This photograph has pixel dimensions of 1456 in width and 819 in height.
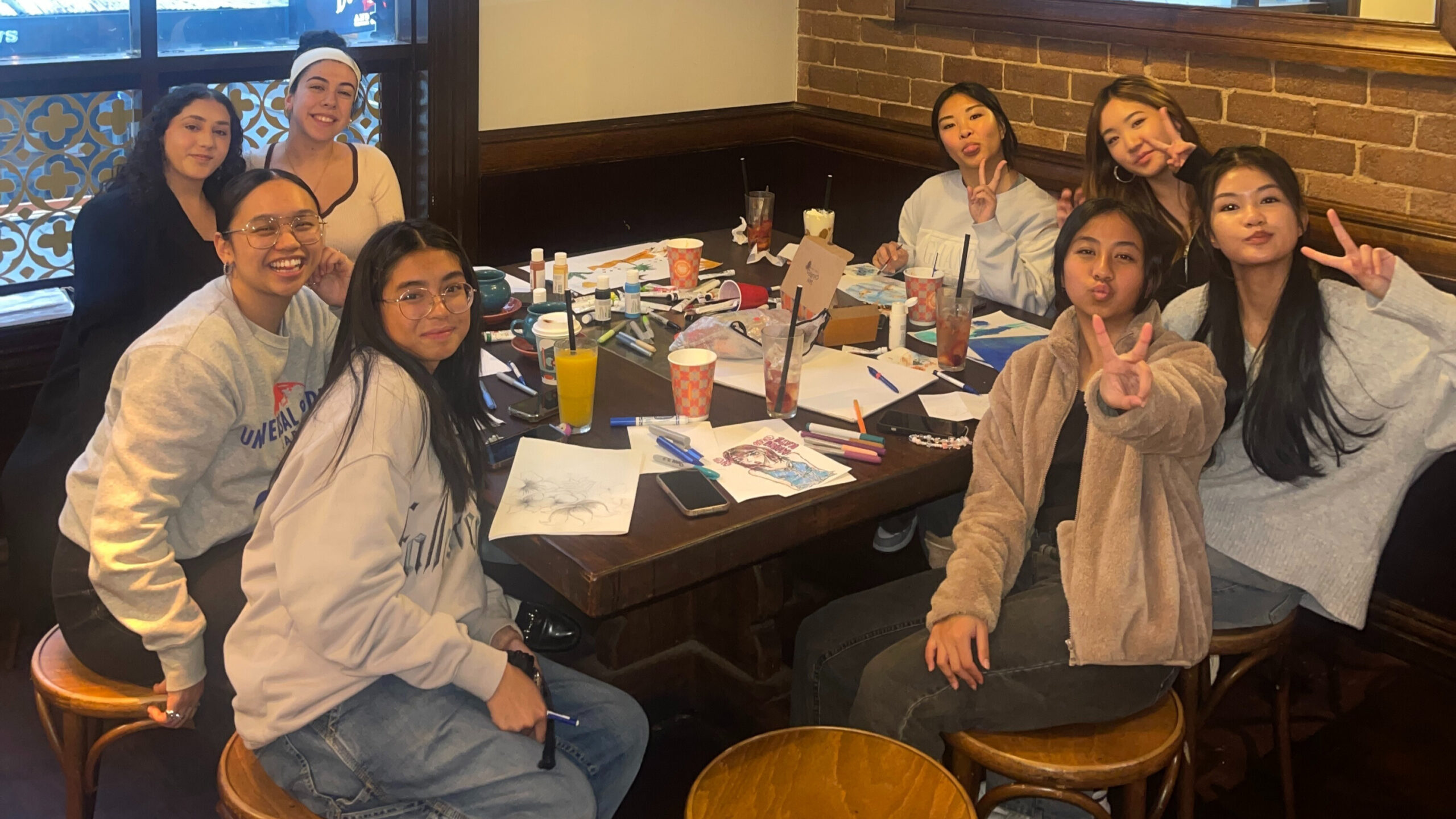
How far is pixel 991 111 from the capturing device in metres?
2.75

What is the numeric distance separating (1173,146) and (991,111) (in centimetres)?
43

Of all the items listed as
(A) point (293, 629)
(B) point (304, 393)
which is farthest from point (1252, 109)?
(A) point (293, 629)

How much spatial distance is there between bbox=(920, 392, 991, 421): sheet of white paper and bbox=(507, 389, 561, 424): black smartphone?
1.95 feet

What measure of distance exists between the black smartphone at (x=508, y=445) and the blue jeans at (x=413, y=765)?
1.20ft

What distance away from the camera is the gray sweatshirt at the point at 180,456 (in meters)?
1.64

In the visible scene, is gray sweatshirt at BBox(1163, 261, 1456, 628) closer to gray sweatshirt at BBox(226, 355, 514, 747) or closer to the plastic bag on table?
the plastic bag on table

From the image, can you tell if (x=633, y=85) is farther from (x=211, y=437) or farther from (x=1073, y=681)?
(x=1073, y=681)

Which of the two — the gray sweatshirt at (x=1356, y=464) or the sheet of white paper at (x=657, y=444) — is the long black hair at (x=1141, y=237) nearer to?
the gray sweatshirt at (x=1356, y=464)

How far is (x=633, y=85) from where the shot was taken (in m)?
3.85

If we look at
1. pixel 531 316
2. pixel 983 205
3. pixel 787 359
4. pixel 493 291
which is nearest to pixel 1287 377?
pixel 787 359

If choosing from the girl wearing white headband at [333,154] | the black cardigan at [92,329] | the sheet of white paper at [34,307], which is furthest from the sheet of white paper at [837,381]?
the sheet of white paper at [34,307]

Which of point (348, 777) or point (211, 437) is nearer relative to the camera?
point (348, 777)

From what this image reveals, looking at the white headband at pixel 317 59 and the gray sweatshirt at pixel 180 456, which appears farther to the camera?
the white headband at pixel 317 59

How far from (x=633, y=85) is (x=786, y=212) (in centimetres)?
79
